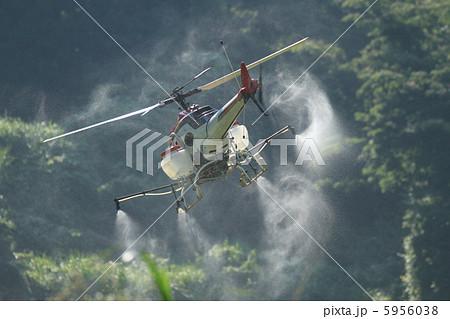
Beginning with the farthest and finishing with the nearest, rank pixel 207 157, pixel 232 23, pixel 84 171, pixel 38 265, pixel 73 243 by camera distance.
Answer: pixel 232 23
pixel 84 171
pixel 73 243
pixel 38 265
pixel 207 157

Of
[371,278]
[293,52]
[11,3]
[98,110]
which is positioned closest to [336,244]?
[371,278]

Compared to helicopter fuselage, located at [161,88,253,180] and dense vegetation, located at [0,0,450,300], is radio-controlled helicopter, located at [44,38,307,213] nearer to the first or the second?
helicopter fuselage, located at [161,88,253,180]

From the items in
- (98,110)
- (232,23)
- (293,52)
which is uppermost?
(232,23)

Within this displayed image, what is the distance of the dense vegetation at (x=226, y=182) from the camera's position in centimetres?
3253

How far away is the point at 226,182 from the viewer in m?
38.3

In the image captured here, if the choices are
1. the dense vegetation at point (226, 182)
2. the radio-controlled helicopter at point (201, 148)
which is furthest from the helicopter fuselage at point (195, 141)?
the dense vegetation at point (226, 182)

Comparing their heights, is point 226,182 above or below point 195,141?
above

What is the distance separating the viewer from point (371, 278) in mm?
33812

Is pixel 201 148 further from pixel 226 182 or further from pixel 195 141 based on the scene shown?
pixel 226 182

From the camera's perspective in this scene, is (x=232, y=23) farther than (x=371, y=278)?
Yes

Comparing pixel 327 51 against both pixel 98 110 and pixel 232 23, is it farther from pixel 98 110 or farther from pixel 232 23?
pixel 98 110

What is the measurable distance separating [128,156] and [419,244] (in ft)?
48.7

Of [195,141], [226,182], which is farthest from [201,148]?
[226,182]

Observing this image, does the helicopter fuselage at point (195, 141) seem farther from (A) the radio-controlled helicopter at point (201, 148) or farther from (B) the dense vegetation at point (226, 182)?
(B) the dense vegetation at point (226, 182)
